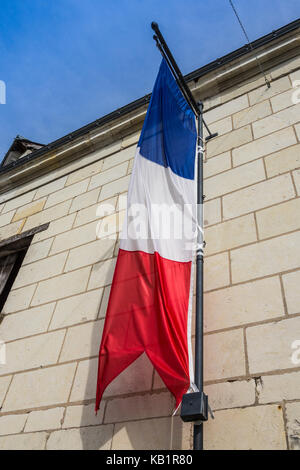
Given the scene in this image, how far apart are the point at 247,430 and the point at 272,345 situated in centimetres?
58

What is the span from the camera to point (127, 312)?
2.74 meters

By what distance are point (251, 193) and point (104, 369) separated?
2213 mm

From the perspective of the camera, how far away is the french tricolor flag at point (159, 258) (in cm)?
247

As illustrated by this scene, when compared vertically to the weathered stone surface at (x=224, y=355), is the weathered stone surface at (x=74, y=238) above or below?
above

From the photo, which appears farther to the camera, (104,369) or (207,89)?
(207,89)

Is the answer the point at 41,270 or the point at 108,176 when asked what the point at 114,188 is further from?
the point at 41,270

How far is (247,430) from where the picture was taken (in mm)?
2258

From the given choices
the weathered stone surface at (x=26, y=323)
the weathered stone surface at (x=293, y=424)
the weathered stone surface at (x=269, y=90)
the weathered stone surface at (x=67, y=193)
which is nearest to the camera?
the weathered stone surface at (x=293, y=424)

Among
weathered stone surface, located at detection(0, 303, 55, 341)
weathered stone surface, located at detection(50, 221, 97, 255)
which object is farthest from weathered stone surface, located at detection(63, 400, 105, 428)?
weathered stone surface, located at detection(50, 221, 97, 255)

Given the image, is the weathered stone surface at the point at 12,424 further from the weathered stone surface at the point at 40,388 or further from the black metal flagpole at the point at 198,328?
the black metal flagpole at the point at 198,328

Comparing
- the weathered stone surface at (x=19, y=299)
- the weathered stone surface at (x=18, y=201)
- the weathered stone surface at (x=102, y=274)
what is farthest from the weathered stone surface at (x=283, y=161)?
the weathered stone surface at (x=18, y=201)
